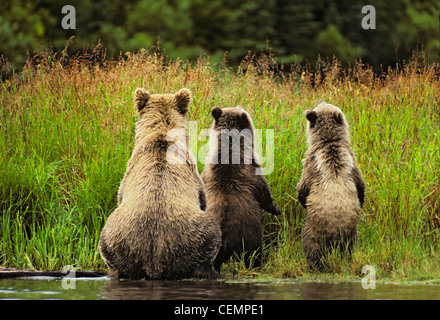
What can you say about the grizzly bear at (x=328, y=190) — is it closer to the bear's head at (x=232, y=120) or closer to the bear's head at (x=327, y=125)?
the bear's head at (x=327, y=125)

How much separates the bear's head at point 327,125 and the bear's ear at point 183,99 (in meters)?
1.31

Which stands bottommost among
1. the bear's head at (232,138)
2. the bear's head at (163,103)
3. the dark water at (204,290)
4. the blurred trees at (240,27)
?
the dark water at (204,290)

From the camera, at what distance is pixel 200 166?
27.8 feet

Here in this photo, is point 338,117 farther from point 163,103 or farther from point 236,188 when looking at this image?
point 163,103

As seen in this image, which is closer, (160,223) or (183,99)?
(160,223)

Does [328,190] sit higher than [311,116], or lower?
lower

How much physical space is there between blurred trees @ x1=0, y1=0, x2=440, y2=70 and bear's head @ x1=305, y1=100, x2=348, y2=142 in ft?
41.3

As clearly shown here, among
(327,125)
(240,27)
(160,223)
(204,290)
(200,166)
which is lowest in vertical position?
(204,290)

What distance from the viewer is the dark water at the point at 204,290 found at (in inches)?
223

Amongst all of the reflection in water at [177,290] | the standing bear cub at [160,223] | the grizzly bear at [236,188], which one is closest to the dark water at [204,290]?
the reflection in water at [177,290]

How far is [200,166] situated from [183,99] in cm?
159

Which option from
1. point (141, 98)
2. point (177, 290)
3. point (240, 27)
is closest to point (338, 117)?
point (141, 98)

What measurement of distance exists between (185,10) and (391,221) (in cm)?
1506
